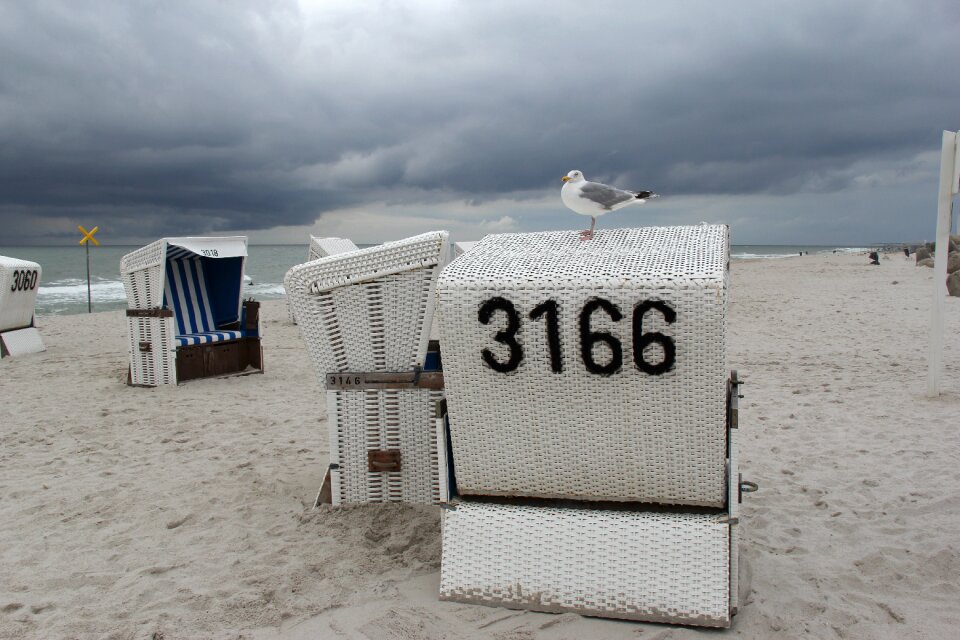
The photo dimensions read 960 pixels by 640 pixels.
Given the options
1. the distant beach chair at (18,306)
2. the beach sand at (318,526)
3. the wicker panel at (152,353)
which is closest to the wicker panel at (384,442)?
the beach sand at (318,526)

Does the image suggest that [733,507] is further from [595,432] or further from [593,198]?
[593,198]

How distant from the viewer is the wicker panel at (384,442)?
364 centimetres

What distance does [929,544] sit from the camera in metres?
3.37

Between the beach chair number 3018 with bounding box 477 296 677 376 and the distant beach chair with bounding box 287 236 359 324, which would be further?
the distant beach chair with bounding box 287 236 359 324

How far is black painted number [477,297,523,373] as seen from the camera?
2711mm

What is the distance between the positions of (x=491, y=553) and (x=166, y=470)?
9.76 feet

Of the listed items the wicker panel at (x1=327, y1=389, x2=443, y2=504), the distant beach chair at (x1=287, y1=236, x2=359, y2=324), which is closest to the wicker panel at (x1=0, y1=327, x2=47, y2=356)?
the distant beach chair at (x1=287, y1=236, x2=359, y2=324)

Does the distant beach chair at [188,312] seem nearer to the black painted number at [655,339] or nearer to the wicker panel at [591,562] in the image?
the wicker panel at [591,562]

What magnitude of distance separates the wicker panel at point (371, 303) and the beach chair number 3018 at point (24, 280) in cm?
858

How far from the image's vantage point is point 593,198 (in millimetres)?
3461

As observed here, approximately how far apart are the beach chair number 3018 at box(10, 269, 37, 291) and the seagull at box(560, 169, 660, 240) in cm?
958

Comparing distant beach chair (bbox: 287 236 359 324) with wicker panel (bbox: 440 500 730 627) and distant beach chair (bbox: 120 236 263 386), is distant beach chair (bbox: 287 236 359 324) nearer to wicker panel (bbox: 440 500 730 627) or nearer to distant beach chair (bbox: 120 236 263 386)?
distant beach chair (bbox: 120 236 263 386)

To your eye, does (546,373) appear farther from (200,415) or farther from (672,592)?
(200,415)

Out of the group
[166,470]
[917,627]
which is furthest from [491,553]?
[166,470]
